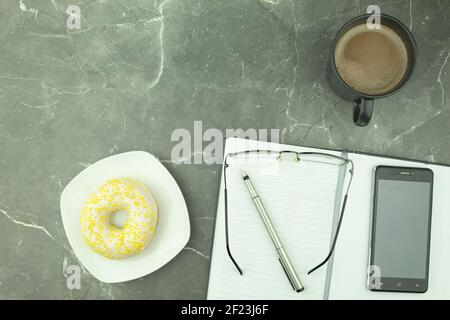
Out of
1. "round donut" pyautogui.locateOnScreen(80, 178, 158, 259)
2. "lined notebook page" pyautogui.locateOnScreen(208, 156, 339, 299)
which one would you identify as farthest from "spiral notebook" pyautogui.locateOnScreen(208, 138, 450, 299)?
"round donut" pyautogui.locateOnScreen(80, 178, 158, 259)

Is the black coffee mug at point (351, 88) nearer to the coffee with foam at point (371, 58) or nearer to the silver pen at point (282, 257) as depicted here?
the coffee with foam at point (371, 58)

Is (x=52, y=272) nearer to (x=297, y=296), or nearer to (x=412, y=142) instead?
(x=297, y=296)

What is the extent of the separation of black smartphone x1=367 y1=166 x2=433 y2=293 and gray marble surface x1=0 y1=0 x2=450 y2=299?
2.0 inches

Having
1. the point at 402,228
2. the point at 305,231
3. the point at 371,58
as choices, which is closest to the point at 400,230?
the point at 402,228

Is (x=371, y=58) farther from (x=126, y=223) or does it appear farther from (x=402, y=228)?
(x=126, y=223)

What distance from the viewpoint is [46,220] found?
2.49ft

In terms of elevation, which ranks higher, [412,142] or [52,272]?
[412,142]

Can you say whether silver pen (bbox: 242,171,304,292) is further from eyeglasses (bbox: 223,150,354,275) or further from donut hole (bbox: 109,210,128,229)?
donut hole (bbox: 109,210,128,229)

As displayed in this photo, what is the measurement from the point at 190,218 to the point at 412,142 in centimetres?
38

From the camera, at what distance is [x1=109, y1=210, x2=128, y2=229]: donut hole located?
0.73m

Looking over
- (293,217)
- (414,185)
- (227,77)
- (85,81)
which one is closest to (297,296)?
(293,217)

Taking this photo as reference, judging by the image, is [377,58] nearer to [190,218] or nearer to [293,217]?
[293,217]

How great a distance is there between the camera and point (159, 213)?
74 centimetres

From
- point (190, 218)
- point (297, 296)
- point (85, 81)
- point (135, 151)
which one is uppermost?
point (85, 81)
